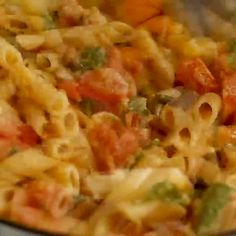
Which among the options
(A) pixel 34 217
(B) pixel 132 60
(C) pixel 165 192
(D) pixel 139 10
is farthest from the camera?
(D) pixel 139 10

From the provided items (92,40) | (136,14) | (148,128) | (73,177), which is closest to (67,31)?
(92,40)

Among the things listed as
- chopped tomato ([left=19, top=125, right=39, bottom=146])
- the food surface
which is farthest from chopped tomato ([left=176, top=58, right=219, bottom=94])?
chopped tomato ([left=19, top=125, right=39, bottom=146])

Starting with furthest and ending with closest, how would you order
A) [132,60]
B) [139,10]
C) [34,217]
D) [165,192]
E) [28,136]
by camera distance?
[139,10], [132,60], [28,136], [165,192], [34,217]

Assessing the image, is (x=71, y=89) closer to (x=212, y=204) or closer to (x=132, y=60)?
(x=132, y=60)

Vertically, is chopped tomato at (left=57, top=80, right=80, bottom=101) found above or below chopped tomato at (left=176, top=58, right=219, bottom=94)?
below

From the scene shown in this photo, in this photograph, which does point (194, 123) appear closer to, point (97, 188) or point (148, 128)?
point (148, 128)

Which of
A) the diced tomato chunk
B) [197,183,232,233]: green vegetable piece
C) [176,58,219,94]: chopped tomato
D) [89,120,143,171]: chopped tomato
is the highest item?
[176,58,219,94]: chopped tomato

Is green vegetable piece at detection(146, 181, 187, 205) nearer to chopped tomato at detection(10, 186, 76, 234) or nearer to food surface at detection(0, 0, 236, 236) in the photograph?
food surface at detection(0, 0, 236, 236)

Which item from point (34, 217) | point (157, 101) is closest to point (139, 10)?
point (157, 101)
